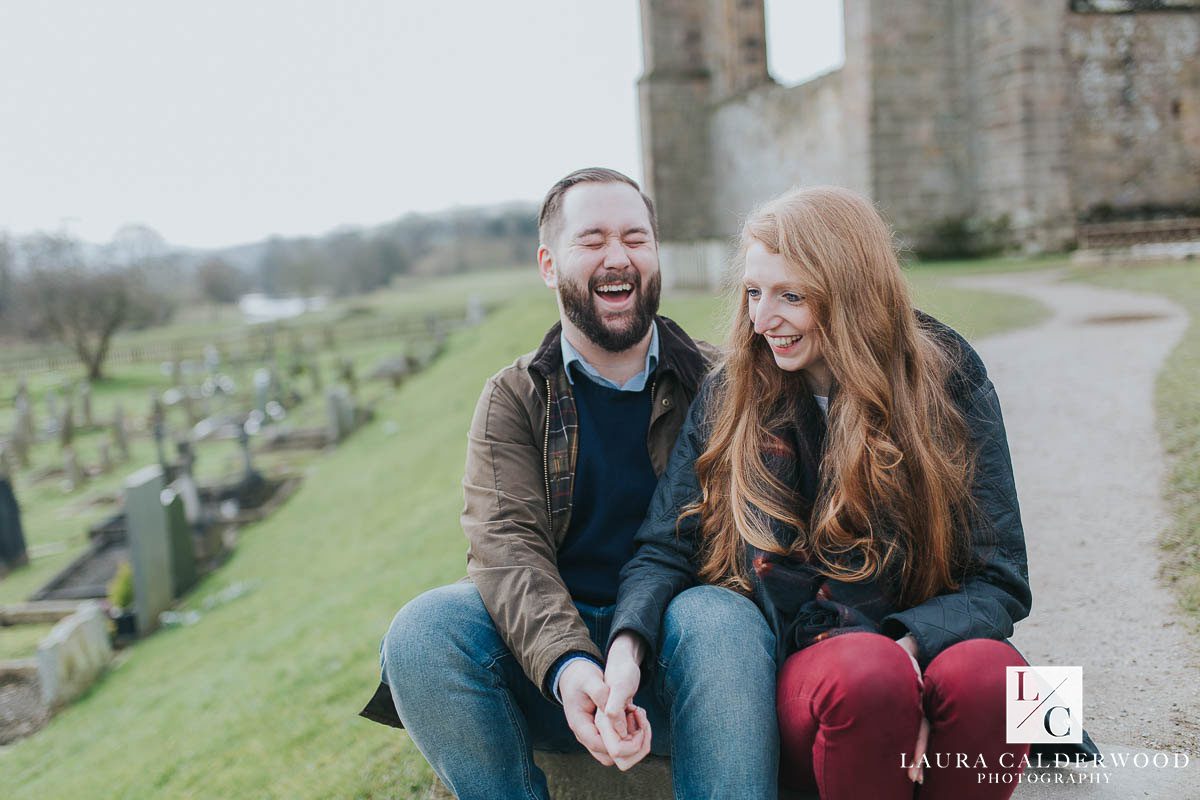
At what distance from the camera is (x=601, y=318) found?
2.47 meters

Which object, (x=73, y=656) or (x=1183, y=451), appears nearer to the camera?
(x=1183, y=451)

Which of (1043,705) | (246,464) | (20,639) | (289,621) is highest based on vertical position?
(1043,705)

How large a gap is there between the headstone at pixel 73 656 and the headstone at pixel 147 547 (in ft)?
1.68

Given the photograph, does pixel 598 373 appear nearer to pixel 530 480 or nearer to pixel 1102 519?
pixel 530 480

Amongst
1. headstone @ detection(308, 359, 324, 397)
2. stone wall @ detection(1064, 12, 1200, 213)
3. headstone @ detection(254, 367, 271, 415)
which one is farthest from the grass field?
headstone @ detection(308, 359, 324, 397)

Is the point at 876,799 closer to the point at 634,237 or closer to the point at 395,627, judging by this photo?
the point at 395,627

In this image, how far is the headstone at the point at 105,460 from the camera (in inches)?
575

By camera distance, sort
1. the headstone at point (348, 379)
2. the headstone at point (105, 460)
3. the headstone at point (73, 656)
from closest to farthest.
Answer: the headstone at point (73, 656)
the headstone at point (105, 460)
the headstone at point (348, 379)

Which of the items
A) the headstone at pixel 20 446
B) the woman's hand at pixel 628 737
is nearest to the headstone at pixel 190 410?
the headstone at pixel 20 446

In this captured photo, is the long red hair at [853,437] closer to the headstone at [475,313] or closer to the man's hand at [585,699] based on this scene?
the man's hand at [585,699]

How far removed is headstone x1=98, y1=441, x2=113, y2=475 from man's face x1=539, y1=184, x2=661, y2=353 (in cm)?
1412

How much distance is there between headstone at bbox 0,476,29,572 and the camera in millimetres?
10039

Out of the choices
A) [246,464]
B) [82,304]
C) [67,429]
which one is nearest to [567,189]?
[246,464]

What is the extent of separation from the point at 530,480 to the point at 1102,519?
2.60 metres
